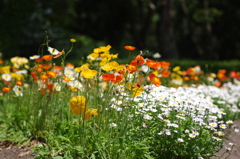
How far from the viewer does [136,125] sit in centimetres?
306

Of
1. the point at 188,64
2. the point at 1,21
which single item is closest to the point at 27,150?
the point at 188,64

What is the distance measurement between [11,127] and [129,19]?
1636cm

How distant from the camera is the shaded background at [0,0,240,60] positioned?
1115cm

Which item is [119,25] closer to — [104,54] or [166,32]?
[166,32]

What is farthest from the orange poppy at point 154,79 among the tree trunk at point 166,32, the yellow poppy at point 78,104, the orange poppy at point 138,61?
the tree trunk at point 166,32

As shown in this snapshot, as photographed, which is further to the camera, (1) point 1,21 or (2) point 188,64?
(1) point 1,21

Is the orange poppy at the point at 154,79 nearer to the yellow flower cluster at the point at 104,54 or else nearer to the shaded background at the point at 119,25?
the yellow flower cluster at the point at 104,54

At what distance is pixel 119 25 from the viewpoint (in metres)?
19.3

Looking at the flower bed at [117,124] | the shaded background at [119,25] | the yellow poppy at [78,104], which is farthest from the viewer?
the shaded background at [119,25]

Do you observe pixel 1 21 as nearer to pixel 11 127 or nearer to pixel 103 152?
pixel 11 127

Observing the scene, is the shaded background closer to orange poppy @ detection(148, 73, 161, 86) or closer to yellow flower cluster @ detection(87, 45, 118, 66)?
yellow flower cluster @ detection(87, 45, 118, 66)

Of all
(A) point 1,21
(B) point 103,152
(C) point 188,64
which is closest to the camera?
(B) point 103,152

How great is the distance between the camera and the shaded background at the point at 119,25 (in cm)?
1115

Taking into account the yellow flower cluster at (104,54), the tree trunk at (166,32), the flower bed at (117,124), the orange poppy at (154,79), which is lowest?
the flower bed at (117,124)
